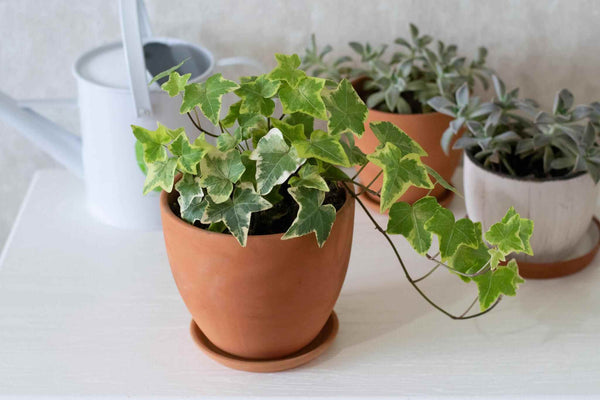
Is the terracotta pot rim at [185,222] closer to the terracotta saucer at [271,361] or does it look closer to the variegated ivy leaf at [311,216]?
the variegated ivy leaf at [311,216]

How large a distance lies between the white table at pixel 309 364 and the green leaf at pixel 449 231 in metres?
0.13

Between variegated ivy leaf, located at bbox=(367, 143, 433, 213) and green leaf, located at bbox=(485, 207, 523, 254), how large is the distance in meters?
0.08

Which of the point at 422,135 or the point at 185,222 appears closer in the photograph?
the point at 185,222

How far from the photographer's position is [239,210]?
596 millimetres

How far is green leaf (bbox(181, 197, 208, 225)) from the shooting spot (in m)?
0.62

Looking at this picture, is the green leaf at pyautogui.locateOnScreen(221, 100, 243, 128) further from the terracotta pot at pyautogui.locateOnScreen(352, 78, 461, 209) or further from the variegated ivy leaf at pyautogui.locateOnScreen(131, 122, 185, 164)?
the terracotta pot at pyautogui.locateOnScreen(352, 78, 461, 209)

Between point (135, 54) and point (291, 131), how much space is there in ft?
0.87

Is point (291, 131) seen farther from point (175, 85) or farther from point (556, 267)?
point (556, 267)

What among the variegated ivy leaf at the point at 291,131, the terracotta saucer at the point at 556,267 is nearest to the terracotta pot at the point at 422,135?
the terracotta saucer at the point at 556,267

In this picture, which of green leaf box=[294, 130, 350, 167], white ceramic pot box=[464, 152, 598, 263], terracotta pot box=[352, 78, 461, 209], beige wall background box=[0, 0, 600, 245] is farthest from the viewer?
beige wall background box=[0, 0, 600, 245]

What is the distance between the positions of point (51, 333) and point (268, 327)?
9.3 inches

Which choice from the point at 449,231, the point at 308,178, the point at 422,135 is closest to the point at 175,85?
the point at 308,178

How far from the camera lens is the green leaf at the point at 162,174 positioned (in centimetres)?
62

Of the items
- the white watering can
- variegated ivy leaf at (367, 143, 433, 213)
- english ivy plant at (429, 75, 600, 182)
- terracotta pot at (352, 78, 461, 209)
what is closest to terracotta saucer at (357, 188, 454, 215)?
terracotta pot at (352, 78, 461, 209)
